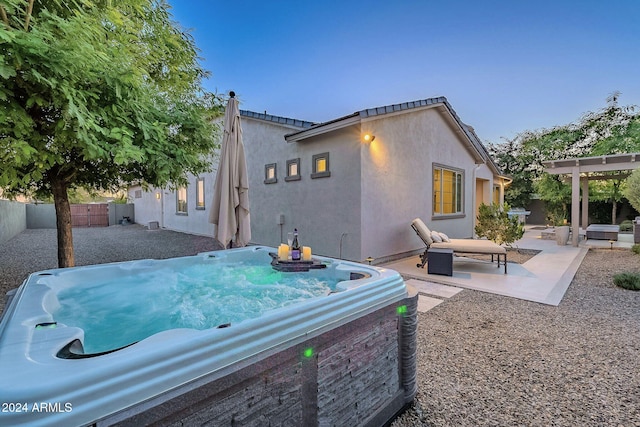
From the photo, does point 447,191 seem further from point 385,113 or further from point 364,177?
point 364,177

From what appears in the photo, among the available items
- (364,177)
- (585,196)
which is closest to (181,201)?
(364,177)

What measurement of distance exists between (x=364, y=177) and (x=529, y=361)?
463 centimetres

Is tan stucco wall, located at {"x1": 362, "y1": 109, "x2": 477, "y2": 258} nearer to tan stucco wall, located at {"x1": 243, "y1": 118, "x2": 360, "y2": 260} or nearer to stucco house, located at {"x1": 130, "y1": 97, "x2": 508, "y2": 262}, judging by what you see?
stucco house, located at {"x1": 130, "y1": 97, "x2": 508, "y2": 262}

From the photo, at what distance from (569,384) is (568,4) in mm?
11291

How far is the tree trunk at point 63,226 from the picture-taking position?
5.11 m

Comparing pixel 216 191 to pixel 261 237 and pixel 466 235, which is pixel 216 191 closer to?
pixel 261 237

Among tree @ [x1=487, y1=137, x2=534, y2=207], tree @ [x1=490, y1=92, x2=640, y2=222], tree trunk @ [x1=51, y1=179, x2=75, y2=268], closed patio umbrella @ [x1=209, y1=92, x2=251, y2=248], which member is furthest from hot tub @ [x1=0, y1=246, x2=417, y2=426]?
tree @ [x1=487, y1=137, x2=534, y2=207]

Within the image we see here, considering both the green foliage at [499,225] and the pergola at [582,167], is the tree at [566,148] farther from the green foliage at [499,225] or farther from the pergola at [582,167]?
the green foliage at [499,225]

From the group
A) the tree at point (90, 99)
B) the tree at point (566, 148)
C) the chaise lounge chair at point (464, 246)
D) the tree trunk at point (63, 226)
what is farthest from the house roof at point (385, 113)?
the tree at point (566, 148)

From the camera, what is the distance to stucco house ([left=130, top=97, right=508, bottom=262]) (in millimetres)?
6871

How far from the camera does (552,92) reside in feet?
48.3

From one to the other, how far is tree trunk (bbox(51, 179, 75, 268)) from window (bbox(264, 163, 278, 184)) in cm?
515

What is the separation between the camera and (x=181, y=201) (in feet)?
49.4

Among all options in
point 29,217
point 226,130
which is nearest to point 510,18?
point 226,130
